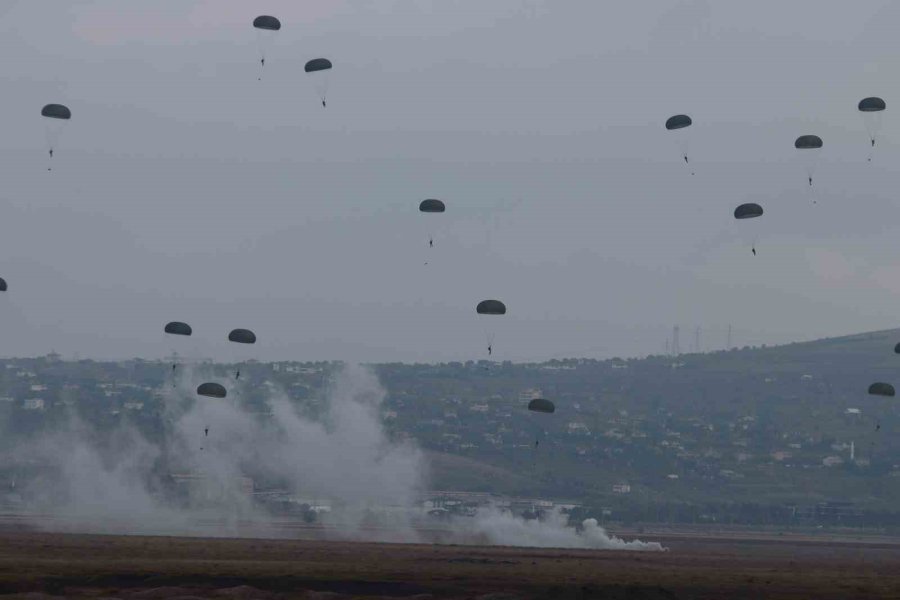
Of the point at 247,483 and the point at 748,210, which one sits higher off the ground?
the point at 748,210

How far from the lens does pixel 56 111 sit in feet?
268

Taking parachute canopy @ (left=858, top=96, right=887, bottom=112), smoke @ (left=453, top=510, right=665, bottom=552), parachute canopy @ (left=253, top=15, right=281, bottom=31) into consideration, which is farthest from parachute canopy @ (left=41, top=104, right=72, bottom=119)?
smoke @ (left=453, top=510, right=665, bottom=552)

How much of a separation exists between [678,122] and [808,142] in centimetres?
695

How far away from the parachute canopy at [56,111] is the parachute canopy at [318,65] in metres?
13.1

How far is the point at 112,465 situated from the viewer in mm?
151125

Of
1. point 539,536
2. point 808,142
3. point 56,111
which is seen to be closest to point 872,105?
point 808,142

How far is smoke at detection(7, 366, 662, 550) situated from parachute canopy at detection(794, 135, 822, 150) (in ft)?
158

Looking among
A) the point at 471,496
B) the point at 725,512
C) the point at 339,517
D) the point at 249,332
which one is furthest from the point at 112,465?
the point at 725,512

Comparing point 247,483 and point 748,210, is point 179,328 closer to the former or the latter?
point 748,210

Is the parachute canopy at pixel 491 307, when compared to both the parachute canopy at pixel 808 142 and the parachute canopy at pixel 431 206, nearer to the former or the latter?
the parachute canopy at pixel 431 206

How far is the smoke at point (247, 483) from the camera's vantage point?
12719 cm

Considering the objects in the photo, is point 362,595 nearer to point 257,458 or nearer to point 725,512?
point 257,458

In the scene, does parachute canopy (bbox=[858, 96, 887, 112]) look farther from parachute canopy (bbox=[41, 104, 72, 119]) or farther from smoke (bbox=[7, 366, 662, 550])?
smoke (bbox=[7, 366, 662, 550])

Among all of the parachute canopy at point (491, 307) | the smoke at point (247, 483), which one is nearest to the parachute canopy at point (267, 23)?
the parachute canopy at point (491, 307)
